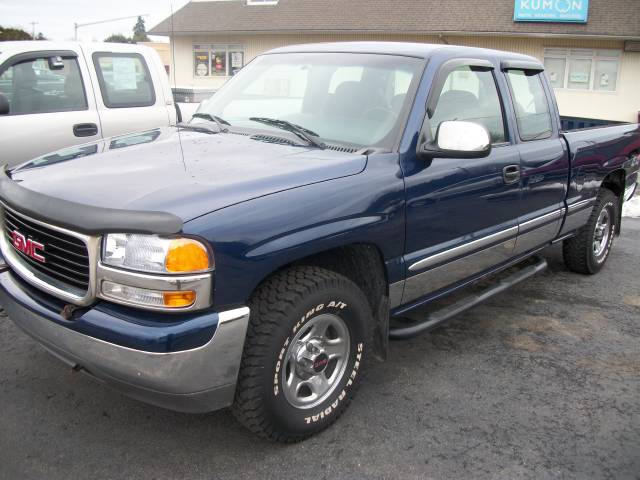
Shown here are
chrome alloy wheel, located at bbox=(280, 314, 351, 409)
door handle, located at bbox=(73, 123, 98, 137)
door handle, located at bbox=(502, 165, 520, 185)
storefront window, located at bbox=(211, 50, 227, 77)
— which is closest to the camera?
chrome alloy wheel, located at bbox=(280, 314, 351, 409)

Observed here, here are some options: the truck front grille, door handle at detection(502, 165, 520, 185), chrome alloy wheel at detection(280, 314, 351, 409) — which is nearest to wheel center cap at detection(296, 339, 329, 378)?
chrome alloy wheel at detection(280, 314, 351, 409)

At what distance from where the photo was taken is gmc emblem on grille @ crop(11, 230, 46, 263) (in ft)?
8.95

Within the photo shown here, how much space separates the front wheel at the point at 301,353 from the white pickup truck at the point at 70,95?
386cm

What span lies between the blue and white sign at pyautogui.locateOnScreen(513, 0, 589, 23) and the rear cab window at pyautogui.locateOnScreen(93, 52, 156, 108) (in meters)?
21.5

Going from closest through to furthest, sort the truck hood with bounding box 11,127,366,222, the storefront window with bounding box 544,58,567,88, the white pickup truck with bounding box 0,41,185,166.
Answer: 1. the truck hood with bounding box 11,127,366,222
2. the white pickup truck with bounding box 0,41,185,166
3. the storefront window with bounding box 544,58,567,88

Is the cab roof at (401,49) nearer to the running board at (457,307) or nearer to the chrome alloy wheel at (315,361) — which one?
the running board at (457,307)

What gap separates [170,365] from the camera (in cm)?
236

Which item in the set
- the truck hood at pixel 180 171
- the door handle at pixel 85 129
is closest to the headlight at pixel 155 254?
the truck hood at pixel 180 171

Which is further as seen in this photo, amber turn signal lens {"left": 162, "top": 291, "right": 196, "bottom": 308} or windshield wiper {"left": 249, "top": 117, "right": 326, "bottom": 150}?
windshield wiper {"left": 249, "top": 117, "right": 326, "bottom": 150}

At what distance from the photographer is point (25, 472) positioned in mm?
2699

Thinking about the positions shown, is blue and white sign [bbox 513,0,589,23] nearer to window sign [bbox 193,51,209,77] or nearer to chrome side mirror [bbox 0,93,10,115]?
window sign [bbox 193,51,209,77]

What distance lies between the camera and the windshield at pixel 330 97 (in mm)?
3410

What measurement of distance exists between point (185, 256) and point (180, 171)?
604mm

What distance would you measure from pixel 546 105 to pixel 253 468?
337 cm
